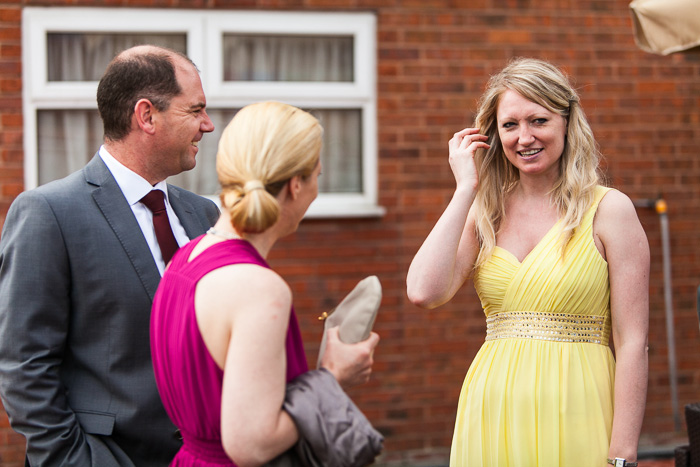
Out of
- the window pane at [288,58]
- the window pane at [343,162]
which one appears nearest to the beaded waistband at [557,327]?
the window pane at [343,162]

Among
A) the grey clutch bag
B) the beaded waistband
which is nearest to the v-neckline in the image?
the beaded waistband

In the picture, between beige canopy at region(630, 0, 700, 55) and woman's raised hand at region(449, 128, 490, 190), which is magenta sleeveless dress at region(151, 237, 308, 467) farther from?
beige canopy at region(630, 0, 700, 55)

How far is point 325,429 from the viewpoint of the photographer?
1926 millimetres

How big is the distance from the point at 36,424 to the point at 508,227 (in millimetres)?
1686

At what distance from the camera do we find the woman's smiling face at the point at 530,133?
2932 mm

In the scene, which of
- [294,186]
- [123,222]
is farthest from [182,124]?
[294,186]

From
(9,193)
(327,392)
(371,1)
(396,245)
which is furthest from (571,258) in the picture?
(9,193)

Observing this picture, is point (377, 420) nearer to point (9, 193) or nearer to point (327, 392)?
point (9, 193)

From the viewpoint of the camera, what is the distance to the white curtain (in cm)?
577

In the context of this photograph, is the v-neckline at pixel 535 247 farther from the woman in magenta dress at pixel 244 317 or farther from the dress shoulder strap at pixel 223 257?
the dress shoulder strap at pixel 223 257

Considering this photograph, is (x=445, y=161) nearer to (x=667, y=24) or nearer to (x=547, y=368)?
(x=667, y=24)

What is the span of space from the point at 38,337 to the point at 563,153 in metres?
1.83

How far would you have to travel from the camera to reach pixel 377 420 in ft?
19.6

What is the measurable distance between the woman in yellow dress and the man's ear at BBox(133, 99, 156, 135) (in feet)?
3.33
